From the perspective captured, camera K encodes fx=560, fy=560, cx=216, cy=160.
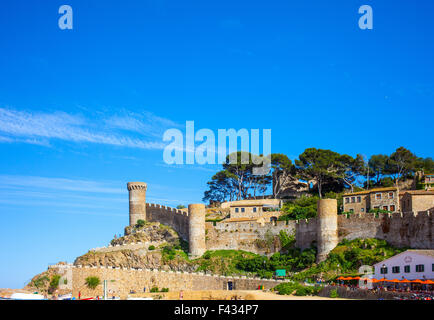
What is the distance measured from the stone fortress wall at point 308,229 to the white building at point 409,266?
5214mm

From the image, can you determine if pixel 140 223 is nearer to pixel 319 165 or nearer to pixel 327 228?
pixel 319 165

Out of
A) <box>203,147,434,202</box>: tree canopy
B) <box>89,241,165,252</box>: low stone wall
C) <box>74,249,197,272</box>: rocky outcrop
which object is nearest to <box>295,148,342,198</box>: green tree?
<box>203,147,434,202</box>: tree canopy

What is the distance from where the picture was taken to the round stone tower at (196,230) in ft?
205

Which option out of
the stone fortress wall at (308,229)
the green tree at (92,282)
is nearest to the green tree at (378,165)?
the stone fortress wall at (308,229)

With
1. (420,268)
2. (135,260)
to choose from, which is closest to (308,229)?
(420,268)

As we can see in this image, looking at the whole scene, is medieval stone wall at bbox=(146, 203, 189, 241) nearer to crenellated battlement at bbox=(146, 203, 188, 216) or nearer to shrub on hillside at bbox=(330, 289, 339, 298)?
crenellated battlement at bbox=(146, 203, 188, 216)

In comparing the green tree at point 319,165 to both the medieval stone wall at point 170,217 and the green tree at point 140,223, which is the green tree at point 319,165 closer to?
the medieval stone wall at point 170,217

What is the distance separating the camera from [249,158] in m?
83.0

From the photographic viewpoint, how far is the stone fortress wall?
158ft

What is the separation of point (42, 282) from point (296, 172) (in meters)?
37.6

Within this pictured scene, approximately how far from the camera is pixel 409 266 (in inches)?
1641

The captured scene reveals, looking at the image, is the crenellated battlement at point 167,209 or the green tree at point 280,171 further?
the green tree at point 280,171

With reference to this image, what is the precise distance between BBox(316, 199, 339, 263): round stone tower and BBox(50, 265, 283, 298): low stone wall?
18.7 feet
